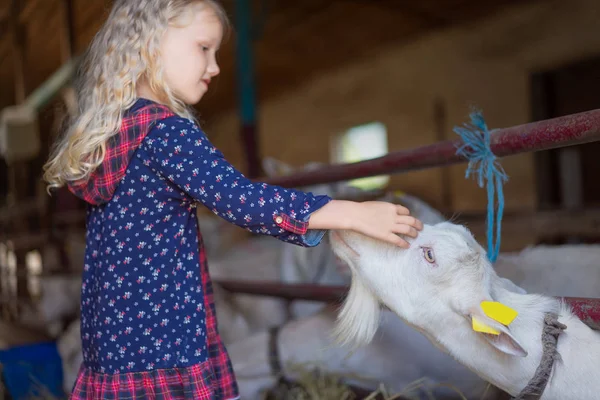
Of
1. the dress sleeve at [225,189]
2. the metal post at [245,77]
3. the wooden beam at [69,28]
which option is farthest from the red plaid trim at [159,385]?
the wooden beam at [69,28]

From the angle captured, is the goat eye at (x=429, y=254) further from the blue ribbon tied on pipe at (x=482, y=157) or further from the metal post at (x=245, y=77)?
the metal post at (x=245, y=77)

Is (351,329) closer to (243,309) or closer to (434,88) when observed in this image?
(243,309)

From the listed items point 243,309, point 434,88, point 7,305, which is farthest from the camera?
point 434,88

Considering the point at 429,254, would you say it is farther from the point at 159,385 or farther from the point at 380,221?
the point at 159,385

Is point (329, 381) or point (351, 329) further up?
point (351, 329)

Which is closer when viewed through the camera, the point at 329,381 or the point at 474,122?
the point at 474,122

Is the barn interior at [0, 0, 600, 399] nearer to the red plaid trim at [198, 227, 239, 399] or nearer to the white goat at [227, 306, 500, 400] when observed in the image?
the white goat at [227, 306, 500, 400]

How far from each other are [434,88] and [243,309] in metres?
6.86

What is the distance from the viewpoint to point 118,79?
140 cm

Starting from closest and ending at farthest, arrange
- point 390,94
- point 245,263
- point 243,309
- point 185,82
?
point 185,82
point 243,309
point 245,263
point 390,94

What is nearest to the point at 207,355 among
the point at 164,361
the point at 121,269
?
the point at 164,361

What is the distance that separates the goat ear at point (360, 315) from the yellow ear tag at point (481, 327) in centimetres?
28

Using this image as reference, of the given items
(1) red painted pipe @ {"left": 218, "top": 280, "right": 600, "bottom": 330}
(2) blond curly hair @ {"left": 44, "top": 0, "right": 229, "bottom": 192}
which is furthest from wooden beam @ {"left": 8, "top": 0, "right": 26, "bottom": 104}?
(2) blond curly hair @ {"left": 44, "top": 0, "right": 229, "bottom": 192}

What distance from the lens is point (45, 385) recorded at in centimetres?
279
